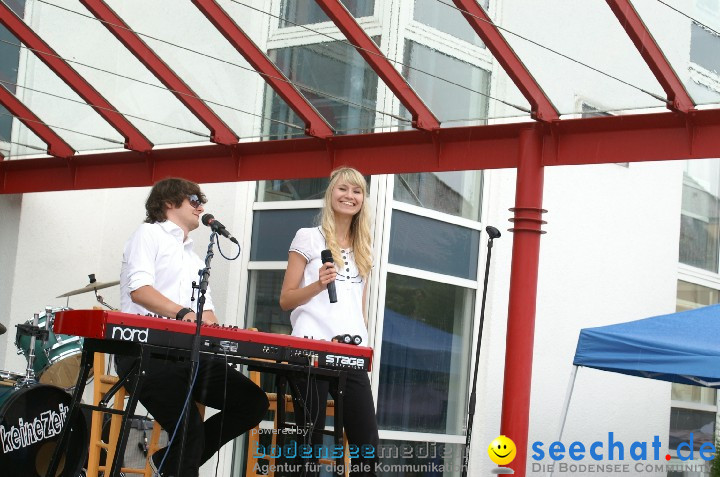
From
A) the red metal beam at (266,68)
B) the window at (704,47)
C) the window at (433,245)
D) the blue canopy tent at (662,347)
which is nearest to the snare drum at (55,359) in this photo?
the red metal beam at (266,68)

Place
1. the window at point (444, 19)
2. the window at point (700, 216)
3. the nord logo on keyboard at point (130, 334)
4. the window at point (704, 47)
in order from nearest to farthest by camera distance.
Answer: the nord logo on keyboard at point (130, 334) → the window at point (704, 47) → the window at point (444, 19) → the window at point (700, 216)

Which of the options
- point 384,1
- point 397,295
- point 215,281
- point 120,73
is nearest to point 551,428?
point 397,295

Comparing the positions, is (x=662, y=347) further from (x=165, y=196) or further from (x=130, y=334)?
(x=130, y=334)

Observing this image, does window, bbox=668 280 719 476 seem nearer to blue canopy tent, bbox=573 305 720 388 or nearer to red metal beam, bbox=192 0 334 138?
blue canopy tent, bbox=573 305 720 388

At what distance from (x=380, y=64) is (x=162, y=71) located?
5.00 ft

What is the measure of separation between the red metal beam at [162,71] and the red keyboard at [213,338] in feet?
9.96

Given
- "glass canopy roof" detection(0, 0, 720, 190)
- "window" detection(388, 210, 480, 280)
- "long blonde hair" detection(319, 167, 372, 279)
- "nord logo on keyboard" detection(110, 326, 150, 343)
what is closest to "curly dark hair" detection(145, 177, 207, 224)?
"long blonde hair" detection(319, 167, 372, 279)

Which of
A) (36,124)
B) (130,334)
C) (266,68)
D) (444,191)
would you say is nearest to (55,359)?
(36,124)

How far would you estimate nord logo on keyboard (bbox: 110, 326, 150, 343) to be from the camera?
3891mm

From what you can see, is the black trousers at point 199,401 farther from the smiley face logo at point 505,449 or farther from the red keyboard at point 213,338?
the smiley face logo at point 505,449

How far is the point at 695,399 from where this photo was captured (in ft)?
34.6

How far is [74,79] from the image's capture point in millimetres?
7277

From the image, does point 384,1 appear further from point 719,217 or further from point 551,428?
point 719,217

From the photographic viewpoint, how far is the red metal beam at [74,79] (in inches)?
273
